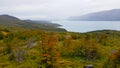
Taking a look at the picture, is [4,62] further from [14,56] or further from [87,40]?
[87,40]

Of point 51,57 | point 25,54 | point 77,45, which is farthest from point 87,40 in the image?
point 51,57

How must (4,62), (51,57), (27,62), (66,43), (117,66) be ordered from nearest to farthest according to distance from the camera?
(117,66)
(51,57)
(27,62)
(4,62)
(66,43)

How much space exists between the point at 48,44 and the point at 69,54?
22816 mm

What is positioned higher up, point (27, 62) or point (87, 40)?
point (87, 40)

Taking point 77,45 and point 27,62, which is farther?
point 77,45

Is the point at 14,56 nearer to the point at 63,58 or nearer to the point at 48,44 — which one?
the point at 63,58

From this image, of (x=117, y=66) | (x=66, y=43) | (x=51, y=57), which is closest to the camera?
(x=117, y=66)

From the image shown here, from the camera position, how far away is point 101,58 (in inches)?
3083

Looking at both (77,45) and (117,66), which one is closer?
(117,66)

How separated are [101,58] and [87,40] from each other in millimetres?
7790

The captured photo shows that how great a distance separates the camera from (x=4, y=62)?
81.8 m

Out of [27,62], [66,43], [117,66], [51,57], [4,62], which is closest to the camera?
[117,66]

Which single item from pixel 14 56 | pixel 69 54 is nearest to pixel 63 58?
pixel 69 54

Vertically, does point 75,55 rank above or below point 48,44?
below
